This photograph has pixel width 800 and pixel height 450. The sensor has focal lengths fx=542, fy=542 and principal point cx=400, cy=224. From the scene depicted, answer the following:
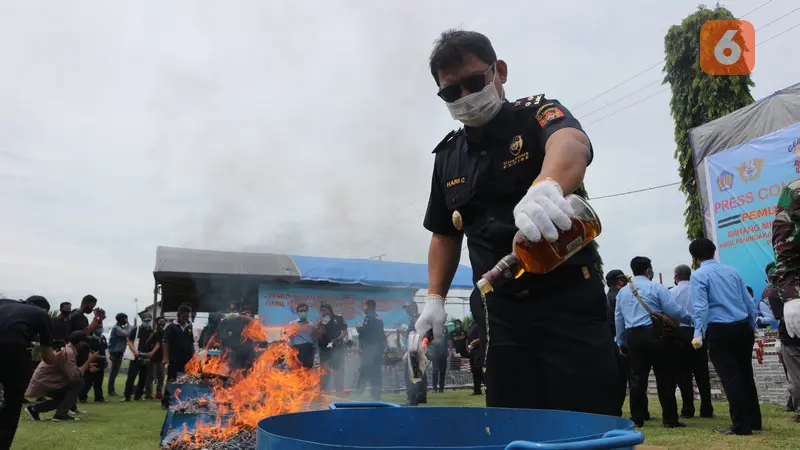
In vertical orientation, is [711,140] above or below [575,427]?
above

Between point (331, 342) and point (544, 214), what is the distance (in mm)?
11284

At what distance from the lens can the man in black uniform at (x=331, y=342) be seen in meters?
11.7

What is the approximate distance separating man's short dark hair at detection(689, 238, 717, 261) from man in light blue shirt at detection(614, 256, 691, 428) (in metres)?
0.71

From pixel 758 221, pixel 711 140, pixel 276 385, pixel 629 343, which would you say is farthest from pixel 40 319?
pixel 711 140

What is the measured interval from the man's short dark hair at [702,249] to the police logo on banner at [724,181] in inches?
138

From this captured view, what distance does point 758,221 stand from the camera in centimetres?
839

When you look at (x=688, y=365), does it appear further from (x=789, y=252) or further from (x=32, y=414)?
(x=32, y=414)

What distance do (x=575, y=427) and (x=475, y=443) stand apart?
315 mm

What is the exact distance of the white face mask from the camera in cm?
216

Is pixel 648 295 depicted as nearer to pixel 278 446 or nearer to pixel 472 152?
pixel 472 152

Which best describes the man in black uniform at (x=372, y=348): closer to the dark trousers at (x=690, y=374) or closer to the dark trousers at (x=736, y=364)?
the dark trousers at (x=690, y=374)

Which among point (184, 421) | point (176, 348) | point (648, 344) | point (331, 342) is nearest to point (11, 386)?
point (184, 421)

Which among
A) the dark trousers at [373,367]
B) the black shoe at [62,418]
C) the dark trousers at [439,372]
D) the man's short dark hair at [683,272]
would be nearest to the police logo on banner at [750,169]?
the man's short dark hair at [683,272]

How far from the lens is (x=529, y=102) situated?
2191mm
